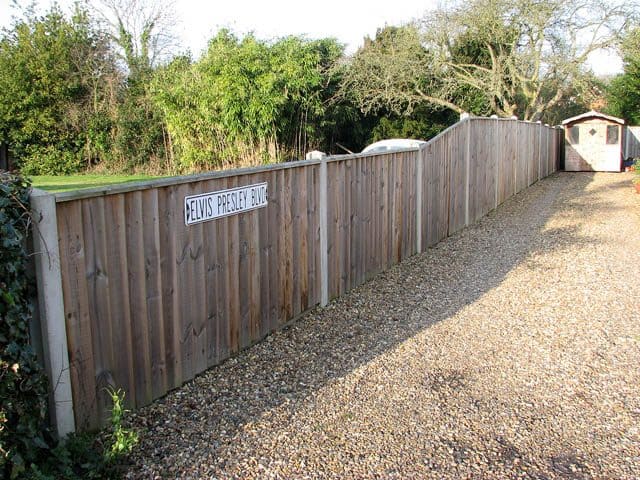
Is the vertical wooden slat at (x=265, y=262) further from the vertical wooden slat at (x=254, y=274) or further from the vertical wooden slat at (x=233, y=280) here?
the vertical wooden slat at (x=233, y=280)

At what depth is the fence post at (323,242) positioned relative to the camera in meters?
6.05

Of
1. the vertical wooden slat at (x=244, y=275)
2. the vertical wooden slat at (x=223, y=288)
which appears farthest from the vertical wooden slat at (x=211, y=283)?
the vertical wooden slat at (x=244, y=275)

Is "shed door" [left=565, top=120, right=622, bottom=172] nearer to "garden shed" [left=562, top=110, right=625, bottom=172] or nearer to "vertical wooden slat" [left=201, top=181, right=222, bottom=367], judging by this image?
"garden shed" [left=562, top=110, right=625, bottom=172]

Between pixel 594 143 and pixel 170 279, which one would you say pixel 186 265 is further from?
pixel 594 143

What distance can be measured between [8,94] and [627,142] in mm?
24775

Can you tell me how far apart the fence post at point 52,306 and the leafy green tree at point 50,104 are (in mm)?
21345

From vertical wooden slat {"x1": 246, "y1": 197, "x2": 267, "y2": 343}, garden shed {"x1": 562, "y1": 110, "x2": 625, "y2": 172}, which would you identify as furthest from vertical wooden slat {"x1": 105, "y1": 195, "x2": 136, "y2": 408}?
garden shed {"x1": 562, "y1": 110, "x2": 625, "y2": 172}

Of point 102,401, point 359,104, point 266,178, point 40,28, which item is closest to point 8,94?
point 40,28

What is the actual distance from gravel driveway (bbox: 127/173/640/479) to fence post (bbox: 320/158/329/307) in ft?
0.60

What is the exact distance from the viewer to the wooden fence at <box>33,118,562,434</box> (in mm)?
3229

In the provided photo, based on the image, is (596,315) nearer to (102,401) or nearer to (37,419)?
(102,401)

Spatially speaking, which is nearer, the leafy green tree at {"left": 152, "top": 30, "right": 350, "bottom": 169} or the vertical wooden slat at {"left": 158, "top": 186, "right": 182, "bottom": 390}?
the vertical wooden slat at {"left": 158, "top": 186, "right": 182, "bottom": 390}

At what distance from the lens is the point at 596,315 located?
5.89m

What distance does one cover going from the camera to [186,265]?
4.20 meters
